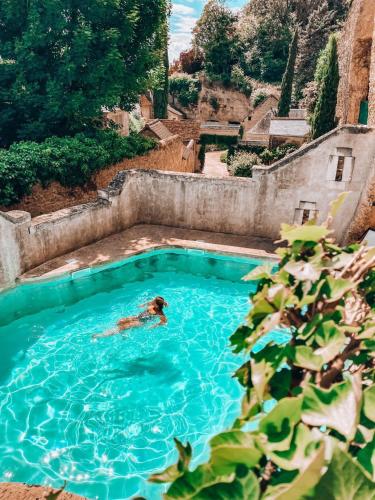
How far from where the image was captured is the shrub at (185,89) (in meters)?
47.2

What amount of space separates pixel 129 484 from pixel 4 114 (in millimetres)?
15656

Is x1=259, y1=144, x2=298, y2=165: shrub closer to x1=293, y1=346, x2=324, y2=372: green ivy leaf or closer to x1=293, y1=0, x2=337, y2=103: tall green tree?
x1=293, y1=0, x2=337, y2=103: tall green tree

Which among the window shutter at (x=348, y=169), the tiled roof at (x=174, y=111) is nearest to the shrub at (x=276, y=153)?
the window shutter at (x=348, y=169)

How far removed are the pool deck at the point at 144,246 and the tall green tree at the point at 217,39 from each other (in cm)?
3612

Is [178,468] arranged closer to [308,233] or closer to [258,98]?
[308,233]

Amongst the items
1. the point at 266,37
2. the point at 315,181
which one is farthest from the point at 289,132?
the point at 266,37

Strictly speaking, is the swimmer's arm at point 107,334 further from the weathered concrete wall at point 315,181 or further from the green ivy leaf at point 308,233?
the green ivy leaf at point 308,233

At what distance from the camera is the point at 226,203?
15.6 metres

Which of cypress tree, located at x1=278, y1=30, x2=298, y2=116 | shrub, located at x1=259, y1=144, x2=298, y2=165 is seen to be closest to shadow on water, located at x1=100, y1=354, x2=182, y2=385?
shrub, located at x1=259, y1=144, x2=298, y2=165

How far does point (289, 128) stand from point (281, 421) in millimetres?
29305

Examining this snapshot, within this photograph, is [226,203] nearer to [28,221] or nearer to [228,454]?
[28,221]

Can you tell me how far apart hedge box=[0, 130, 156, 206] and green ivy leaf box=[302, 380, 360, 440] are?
13619mm

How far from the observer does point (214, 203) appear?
51.5 feet

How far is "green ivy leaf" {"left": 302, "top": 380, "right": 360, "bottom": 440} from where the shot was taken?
4.97 feet
